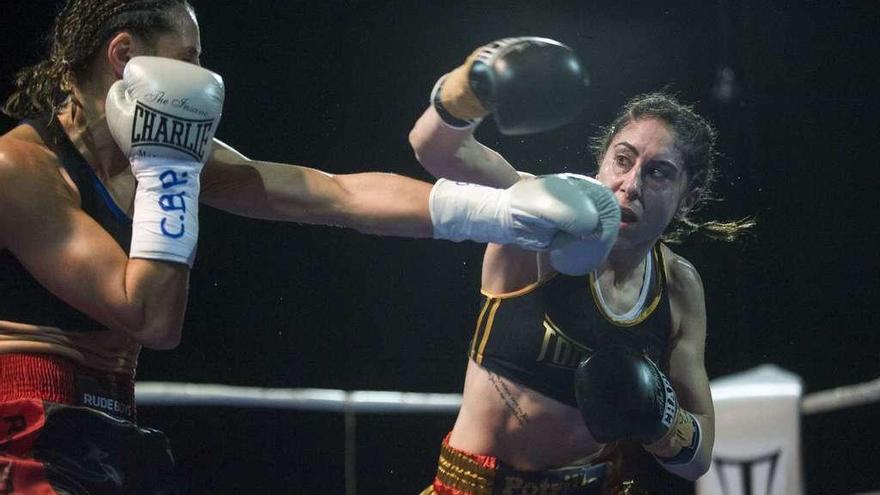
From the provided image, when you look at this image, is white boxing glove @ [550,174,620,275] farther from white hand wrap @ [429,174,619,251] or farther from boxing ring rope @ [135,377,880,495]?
boxing ring rope @ [135,377,880,495]

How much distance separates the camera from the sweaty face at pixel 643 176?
7.36 ft

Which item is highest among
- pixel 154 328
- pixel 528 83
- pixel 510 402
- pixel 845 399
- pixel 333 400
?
pixel 528 83

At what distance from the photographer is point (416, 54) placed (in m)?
4.54

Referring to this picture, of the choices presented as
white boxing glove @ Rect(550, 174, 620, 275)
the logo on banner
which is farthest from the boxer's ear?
the logo on banner

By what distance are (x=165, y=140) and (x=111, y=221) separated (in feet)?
0.53

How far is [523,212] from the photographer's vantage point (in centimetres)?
166

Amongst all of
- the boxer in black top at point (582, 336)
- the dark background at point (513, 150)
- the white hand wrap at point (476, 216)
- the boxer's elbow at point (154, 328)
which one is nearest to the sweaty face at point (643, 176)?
the boxer in black top at point (582, 336)

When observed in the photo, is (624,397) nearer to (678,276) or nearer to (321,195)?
(678,276)

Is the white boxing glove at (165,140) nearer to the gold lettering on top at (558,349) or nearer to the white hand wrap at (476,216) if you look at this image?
the white hand wrap at (476,216)

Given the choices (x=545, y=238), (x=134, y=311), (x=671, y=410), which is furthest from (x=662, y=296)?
(x=134, y=311)

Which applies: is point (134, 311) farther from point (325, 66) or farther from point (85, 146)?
point (325, 66)

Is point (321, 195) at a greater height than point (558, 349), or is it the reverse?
point (321, 195)

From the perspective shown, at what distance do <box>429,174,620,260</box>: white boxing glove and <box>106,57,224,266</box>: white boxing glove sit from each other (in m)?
0.40

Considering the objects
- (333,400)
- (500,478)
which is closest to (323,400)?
(333,400)
